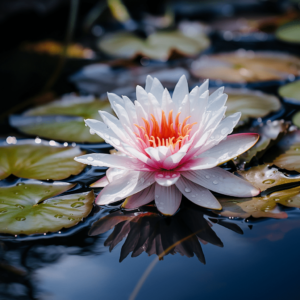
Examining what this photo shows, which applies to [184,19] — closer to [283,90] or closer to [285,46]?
[285,46]

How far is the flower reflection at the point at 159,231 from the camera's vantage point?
3.84 feet

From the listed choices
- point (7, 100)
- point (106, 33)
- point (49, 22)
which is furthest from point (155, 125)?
point (49, 22)

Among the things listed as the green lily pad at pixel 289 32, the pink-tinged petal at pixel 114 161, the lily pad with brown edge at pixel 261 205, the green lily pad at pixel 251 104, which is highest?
the green lily pad at pixel 289 32

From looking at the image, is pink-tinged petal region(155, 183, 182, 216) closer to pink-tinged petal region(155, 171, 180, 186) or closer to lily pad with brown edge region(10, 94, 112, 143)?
pink-tinged petal region(155, 171, 180, 186)

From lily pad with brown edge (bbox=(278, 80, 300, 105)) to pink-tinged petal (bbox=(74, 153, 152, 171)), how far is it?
1287 millimetres

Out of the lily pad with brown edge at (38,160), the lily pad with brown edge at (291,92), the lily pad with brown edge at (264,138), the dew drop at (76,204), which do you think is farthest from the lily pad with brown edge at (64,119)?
the lily pad with brown edge at (291,92)

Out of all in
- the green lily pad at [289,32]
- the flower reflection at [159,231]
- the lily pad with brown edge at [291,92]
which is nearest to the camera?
the flower reflection at [159,231]

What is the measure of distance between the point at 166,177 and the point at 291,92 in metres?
1.36

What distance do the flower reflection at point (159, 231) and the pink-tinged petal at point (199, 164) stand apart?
0.55 ft

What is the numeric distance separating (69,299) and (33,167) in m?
0.77

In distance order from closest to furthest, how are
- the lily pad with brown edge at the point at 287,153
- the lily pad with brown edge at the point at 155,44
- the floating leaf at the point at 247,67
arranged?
the lily pad with brown edge at the point at 287,153
the floating leaf at the point at 247,67
the lily pad with brown edge at the point at 155,44

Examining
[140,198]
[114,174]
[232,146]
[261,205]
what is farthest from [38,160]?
[261,205]

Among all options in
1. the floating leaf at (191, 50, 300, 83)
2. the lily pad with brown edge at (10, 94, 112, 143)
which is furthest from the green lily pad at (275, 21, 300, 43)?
the lily pad with brown edge at (10, 94, 112, 143)

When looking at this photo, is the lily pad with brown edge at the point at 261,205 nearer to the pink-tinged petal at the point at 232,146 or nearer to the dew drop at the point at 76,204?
the pink-tinged petal at the point at 232,146
